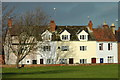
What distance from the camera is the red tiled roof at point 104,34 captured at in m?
83.2

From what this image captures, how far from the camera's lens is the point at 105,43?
82.7 m

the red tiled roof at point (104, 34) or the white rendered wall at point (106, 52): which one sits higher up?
the red tiled roof at point (104, 34)

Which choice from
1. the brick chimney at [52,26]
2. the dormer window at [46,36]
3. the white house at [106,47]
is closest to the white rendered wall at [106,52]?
the white house at [106,47]

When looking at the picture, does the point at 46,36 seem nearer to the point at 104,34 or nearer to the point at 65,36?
the point at 65,36

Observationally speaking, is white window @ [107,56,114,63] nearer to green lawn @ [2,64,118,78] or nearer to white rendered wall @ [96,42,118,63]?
white rendered wall @ [96,42,118,63]

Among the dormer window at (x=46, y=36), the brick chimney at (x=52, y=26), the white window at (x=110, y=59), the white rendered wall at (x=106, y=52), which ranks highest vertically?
the brick chimney at (x=52, y=26)

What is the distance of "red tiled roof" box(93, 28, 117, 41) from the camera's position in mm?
83206

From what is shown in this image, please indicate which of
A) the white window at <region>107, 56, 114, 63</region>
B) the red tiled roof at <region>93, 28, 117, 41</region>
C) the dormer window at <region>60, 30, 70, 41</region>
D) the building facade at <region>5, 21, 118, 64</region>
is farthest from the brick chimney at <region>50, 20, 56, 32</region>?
the white window at <region>107, 56, 114, 63</region>

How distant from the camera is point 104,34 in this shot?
84.8 meters

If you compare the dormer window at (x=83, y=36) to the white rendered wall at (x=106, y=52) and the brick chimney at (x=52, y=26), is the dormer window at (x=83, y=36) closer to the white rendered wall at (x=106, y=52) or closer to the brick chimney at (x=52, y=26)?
the white rendered wall at (x=106, y=52)

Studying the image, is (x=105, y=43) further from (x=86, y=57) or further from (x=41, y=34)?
(x=41, y=34)

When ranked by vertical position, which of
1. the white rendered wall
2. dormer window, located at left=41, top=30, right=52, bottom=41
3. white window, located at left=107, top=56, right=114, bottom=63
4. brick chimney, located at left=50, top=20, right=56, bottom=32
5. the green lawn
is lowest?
the green lawn

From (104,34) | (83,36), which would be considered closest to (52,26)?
(83,36)

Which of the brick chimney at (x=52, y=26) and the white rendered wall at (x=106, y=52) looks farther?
the white rendered wall at (x=106, y=52)
